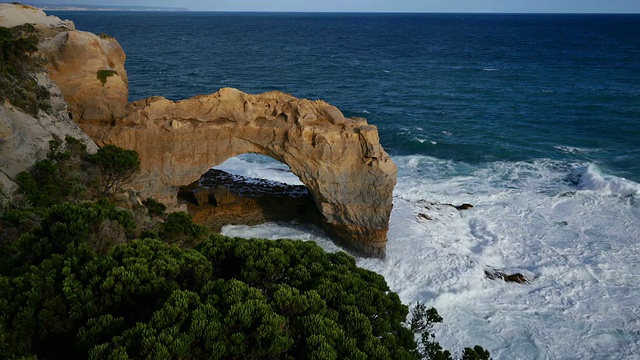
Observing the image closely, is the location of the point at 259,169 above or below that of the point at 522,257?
above

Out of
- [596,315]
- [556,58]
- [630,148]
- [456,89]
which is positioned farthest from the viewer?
[556,58]

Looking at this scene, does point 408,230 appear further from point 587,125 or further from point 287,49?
point 287,49

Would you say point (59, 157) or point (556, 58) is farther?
point (556, 58)

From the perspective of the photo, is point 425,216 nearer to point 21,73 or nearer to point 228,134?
point 228,134

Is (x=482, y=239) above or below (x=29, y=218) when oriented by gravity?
below

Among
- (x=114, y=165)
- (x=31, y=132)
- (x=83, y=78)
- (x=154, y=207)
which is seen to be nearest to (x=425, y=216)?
(x=154, y=207)

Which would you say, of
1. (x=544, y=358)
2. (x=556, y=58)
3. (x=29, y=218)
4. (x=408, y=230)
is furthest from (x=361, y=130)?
(x=556, y=58)

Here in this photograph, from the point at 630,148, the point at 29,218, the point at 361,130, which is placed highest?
the point at 361,130

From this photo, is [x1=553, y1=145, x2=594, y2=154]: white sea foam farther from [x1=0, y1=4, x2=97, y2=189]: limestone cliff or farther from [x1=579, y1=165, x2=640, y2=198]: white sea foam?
[x1=0, y1=4, x2=97, y2=189]: limestone cliff
